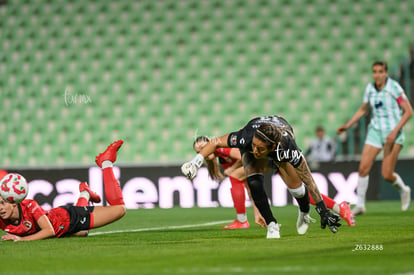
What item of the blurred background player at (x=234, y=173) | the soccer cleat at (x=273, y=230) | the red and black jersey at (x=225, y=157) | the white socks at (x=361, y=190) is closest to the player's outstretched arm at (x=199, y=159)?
the soccer cleat at (x=273, y=230)

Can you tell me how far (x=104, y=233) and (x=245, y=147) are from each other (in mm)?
2389

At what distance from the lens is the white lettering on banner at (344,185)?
14484mm

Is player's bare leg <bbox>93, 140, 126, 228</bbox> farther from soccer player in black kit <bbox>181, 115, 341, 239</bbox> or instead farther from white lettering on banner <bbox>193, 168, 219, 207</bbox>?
white lettering on banner <bbox>193, 168, 219, 207</bbox>

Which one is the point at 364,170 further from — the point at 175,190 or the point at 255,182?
the point at 175,190

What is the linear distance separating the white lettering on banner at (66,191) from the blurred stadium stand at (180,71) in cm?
198

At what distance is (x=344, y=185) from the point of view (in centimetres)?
1461

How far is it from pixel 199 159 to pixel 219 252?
1242mm

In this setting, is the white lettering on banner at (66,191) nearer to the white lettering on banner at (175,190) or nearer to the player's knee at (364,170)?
the white lettering on banner at (175,190)

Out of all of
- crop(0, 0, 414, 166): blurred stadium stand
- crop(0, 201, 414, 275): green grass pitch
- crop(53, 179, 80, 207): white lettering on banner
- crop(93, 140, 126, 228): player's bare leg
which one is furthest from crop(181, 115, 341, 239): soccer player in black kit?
crop(0, 0, 414, 166): blurred stadium stand

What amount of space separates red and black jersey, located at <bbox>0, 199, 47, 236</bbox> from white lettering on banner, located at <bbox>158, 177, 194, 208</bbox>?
24.6ft

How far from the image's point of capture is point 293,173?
287 inches

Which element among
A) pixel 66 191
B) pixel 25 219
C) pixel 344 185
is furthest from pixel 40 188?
pixel 25 219

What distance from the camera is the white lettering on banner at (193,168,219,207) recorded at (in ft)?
48.4

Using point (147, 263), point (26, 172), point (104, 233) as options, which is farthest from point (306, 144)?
point (147, 263)
